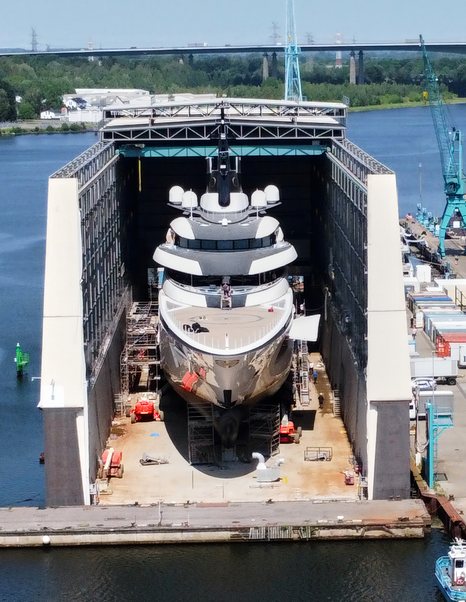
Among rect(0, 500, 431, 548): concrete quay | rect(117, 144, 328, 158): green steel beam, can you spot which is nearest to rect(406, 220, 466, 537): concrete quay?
rect(0, 500, 431, 548): concrete quay

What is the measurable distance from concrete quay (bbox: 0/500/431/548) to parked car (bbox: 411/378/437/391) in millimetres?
8905

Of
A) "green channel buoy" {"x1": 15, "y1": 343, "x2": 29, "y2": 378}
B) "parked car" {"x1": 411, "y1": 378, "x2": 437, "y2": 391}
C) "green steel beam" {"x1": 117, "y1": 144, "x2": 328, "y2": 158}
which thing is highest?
"green steel beam" {"x1": 117, "y1": 144, "x2": 328, "y2": 158}

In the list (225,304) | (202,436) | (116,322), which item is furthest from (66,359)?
(116,322)

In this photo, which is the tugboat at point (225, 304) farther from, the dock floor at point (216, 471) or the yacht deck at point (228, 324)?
the dock floor at point (216, 471)

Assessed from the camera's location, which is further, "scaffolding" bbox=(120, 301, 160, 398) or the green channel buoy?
the green channel buoy

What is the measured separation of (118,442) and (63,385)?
5395mm

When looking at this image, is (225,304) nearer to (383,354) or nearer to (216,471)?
(216,471)

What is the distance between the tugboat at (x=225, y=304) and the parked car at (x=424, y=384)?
4.34 m

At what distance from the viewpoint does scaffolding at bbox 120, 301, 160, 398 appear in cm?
4256

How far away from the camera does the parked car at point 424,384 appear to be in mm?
41594

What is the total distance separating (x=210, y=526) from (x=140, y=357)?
39.2 feet

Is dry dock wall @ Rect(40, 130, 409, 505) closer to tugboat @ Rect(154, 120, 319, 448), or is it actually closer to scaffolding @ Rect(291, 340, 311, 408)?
scaffolding @ Rect(291, 340, 311, 408)

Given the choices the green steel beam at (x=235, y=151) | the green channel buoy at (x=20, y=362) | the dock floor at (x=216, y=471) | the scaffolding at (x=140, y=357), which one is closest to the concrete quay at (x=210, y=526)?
the dock floor at (x=216, y=471)

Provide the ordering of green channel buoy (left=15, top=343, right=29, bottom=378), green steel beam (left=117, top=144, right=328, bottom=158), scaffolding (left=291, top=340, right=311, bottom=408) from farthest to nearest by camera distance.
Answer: green channel buoy (left=15, top=343, right=29, bottom=378) → green steel beam (left=117, top=144, right=328, bottom=158) → scaffolding (left=291, top=340, right=311, bottom=408)
